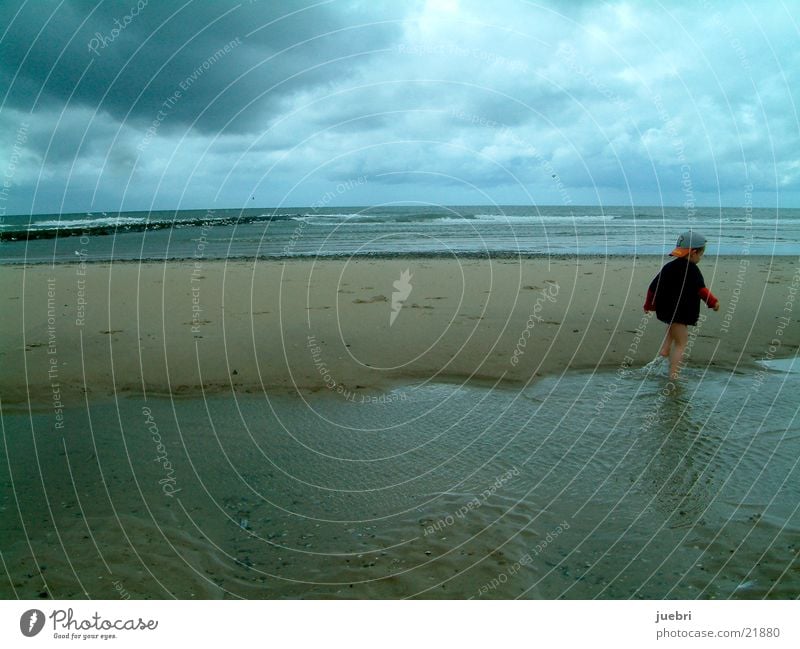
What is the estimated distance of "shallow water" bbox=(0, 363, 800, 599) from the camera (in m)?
3.80

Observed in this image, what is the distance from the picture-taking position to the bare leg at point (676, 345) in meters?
7.74

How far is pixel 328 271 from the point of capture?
61.3ft

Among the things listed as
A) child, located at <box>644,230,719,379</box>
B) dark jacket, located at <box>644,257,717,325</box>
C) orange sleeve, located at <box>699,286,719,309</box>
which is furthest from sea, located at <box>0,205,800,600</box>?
orange sleeve, located at <box>699,286,719,309</box>

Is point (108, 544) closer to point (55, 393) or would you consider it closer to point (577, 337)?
→ point (55, 393)

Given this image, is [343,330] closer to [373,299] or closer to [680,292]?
[373,299]

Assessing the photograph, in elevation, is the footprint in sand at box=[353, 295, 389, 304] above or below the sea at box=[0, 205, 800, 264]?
below

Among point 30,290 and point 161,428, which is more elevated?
point 30,290

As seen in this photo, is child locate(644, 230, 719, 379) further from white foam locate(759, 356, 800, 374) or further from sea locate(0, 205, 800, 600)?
white foam locate(759, 356, 800, 374)

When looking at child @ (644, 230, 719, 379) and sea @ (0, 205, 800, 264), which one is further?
sea @ (0, 205, 800, 264)

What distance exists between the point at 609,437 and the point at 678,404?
146 centimetres

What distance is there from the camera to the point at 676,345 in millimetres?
7840
